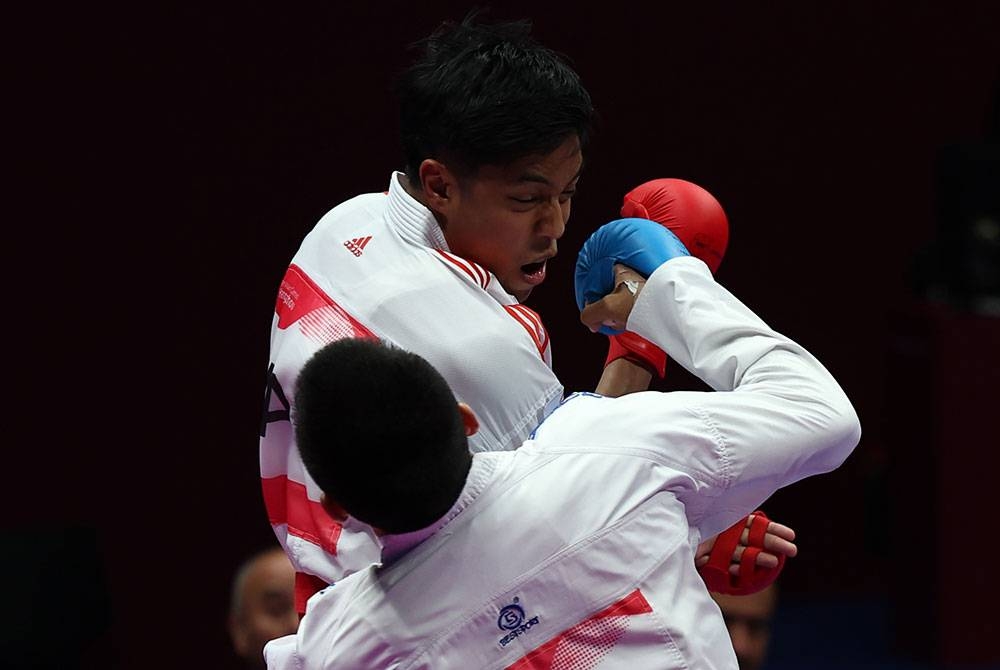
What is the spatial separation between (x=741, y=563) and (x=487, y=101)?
603 millimetres

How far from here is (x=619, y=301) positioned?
5.74 ft

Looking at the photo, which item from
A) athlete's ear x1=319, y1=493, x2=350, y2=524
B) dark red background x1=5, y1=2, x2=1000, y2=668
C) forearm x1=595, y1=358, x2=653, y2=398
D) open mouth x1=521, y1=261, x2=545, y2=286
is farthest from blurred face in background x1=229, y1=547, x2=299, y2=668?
athlete's ear x1=319, y1=493, x2=350, y2=524

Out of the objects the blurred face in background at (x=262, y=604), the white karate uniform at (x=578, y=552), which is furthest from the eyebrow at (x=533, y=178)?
the blurred face in background at (x=262, y=604)

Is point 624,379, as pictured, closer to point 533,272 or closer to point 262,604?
point 533,272

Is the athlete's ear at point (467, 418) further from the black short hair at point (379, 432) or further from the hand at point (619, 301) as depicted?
the hand at point (619, 301)

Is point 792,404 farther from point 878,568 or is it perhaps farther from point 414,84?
point 878,568

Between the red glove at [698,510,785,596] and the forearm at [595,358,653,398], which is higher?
the forearm at [595,358,653,398]

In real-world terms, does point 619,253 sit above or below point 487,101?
below

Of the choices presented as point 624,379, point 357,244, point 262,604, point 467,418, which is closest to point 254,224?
point 262,604

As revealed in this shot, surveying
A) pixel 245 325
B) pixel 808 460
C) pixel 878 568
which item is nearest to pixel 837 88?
pixel 878 568

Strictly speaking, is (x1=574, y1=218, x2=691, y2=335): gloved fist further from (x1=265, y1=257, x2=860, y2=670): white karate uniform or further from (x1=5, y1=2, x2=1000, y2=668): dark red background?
(x1=5, y1=2, x2=1000, y2=668): dark red background

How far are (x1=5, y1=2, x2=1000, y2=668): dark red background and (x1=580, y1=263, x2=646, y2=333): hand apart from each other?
2.57 meters

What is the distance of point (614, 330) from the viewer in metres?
1.84

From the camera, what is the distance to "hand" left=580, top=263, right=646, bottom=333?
174cm
